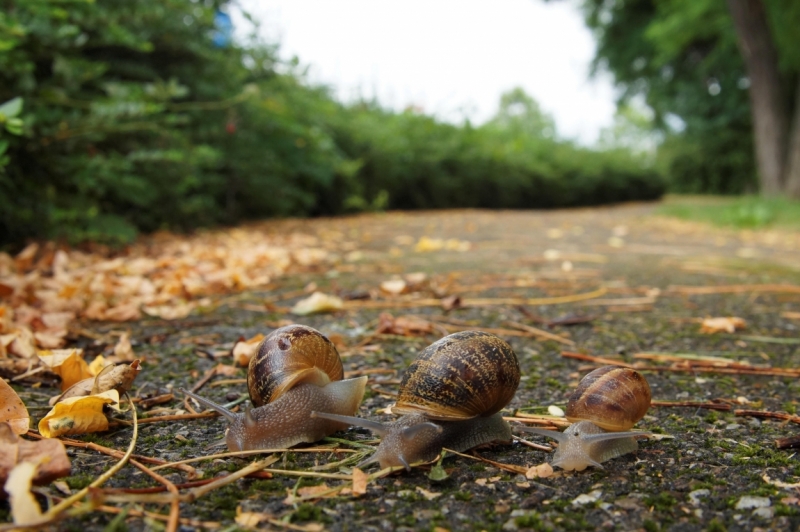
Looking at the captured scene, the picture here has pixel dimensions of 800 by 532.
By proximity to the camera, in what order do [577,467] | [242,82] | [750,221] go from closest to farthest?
[577,467] < [242,82] < [750,221]

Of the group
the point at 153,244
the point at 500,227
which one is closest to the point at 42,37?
the point at 153,244

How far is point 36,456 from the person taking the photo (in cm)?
100

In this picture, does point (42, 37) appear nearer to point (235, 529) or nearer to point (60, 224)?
point (60, 224)

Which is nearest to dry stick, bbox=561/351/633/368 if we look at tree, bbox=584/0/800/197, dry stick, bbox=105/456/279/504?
dry stick, bbox=105/456/279/504

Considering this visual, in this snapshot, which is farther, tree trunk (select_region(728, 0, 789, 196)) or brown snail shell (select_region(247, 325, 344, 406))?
tree trunk (select_region(728, 0, 789, 196))

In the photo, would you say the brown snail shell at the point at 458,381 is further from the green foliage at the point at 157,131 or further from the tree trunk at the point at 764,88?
the tree trunk at the point at 764,88

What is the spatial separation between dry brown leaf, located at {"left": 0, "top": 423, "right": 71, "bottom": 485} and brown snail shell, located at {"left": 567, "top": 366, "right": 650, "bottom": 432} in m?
0.94

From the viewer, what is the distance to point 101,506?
98 cm

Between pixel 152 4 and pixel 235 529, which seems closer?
pixel 235 529

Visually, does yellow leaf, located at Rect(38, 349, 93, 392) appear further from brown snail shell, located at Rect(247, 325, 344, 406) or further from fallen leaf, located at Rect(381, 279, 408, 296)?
fallen leaf, located at Rect(381, 279, 408, 296)

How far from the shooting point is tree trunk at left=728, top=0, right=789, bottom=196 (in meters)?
11.6

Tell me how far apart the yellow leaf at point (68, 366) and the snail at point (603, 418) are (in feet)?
3.65

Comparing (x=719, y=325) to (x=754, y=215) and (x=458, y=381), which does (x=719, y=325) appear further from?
(x=754, y=215)

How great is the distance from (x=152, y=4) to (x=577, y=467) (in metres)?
3.71
